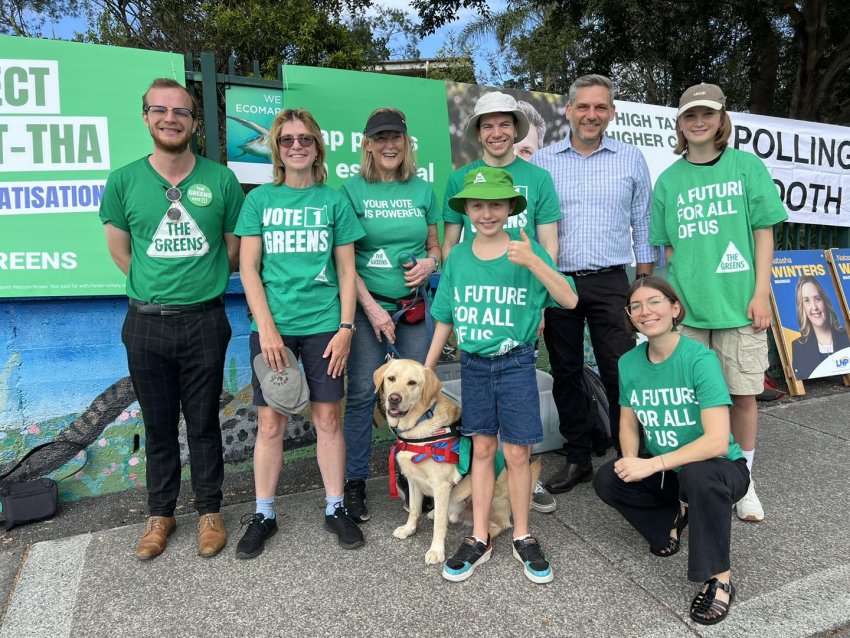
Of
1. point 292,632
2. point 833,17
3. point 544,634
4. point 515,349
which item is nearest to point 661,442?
point 515,349

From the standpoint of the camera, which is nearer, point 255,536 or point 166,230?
point 166,230

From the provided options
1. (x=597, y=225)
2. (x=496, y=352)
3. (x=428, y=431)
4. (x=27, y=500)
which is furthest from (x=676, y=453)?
(x=27, y=500)

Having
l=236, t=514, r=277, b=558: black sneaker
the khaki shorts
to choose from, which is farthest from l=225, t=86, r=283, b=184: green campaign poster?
the khaki shorts

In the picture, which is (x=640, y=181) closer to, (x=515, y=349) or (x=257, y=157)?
(x=515, y=349)

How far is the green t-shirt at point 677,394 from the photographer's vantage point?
2.46 meters

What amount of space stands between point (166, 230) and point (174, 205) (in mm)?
129

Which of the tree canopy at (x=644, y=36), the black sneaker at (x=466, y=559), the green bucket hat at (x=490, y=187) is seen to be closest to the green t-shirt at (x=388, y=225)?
the green bucket hat at (x=490, y=187)

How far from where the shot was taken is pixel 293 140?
275cm

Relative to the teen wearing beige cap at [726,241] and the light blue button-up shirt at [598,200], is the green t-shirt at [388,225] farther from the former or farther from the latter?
the teen wearing beige cap at [726,241]

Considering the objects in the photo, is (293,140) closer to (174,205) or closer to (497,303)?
(174,205)

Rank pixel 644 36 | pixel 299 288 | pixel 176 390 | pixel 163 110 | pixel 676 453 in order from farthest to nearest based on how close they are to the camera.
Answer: pixel 644 36 → pixel 176 390 → pixel 299 288 → pixel 163 110 → pixel 676 453

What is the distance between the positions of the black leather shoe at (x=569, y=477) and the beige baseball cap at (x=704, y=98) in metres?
2.17

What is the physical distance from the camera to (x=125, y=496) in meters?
3.61

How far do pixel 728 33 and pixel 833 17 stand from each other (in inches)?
88.8
